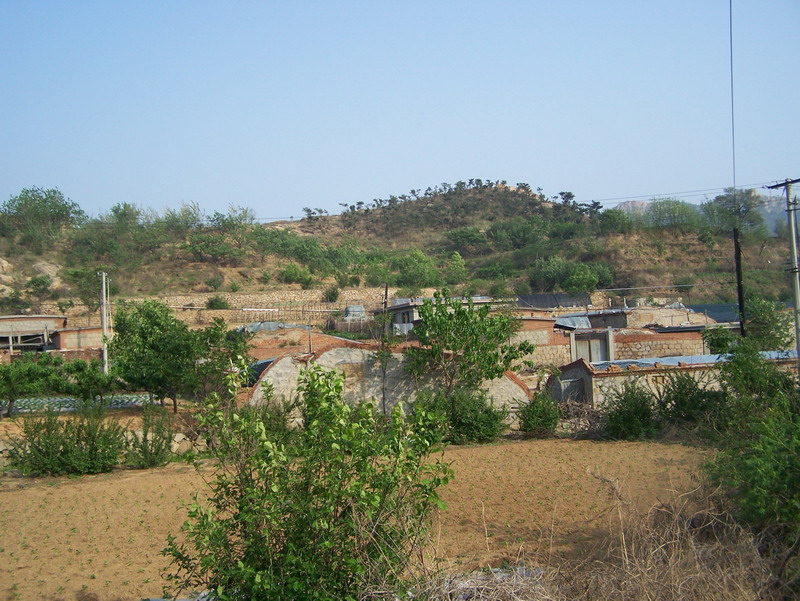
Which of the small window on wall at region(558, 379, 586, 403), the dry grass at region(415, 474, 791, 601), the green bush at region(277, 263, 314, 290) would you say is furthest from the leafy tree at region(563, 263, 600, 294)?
the dry grass at region(415, 474, 791, 601)

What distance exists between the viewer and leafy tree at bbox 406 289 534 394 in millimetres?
17062

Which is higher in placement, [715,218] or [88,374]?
[715,218]

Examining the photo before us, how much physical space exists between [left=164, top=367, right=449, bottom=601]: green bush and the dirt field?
90cm

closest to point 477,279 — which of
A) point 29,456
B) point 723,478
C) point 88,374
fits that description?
point 88,374

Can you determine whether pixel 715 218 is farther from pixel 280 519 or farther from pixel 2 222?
pixel 280 519

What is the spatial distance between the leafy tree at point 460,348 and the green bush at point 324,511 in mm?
11920

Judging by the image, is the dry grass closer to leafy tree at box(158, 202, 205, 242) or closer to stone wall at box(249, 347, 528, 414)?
stone wall at box(249, 347, 528, 414)

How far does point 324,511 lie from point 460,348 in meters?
12.5

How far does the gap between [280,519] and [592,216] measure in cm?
7648

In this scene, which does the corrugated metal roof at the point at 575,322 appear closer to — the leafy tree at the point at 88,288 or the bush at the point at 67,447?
the bush at the point at 67,447

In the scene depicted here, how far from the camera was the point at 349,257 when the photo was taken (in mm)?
61094

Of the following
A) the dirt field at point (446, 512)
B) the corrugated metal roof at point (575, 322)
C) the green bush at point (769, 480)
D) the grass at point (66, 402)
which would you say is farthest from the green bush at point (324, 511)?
the corrugated metal roof at point (575, 322)

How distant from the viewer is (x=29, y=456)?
13.6 meters

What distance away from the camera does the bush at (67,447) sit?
13578 mm
